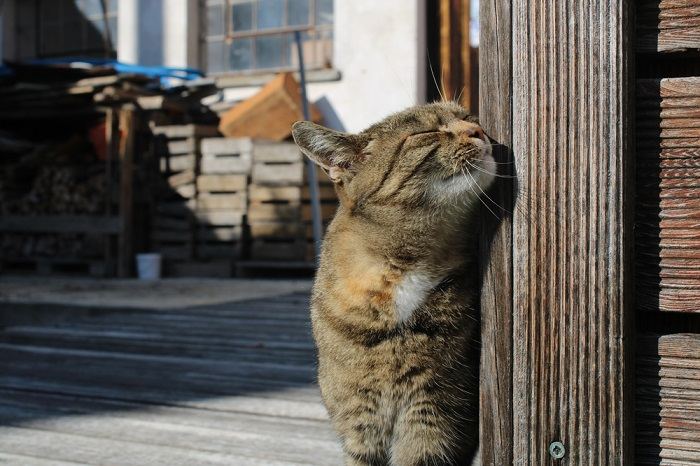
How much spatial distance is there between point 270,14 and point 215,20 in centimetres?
82

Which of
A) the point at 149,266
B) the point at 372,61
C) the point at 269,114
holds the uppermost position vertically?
the point at 372,61

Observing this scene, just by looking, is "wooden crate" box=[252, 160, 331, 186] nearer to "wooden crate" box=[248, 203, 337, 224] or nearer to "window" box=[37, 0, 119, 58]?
"wooden crate" box=[248, 203, 337, 224]

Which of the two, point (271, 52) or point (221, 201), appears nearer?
point (221, 201)

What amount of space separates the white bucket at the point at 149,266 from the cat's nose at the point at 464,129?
23.9ft

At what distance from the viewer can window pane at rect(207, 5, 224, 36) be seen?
1023 centimetres

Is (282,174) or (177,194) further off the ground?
(282,174)

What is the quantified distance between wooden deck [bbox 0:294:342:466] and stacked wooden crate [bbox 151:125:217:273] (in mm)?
3931

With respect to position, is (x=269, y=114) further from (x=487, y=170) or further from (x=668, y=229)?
(x=668, y=229)

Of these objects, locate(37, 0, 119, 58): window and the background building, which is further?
locate(37, 0, 119, 58): window

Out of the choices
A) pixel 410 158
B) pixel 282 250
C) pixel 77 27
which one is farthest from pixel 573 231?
pixel 77 27

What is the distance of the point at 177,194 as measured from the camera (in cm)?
916

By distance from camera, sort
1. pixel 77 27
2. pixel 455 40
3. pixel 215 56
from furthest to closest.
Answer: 1. pixel 77 27
2. pixel 215 56
3. pixel 455 40

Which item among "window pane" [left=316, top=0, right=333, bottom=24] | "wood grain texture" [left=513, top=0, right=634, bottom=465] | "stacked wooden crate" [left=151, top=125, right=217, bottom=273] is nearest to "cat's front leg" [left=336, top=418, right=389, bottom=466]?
"wood grain texture" [left=513, top=0, right=634, bottom=465]

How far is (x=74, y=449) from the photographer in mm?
2328
